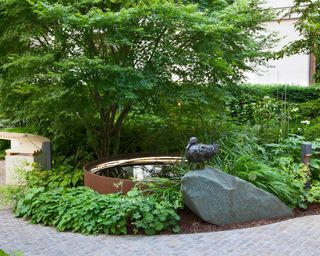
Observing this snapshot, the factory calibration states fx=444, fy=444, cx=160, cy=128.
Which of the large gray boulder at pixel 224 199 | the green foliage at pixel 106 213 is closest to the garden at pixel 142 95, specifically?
the green foliage at pixel 106 213

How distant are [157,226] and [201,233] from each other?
1.93 ft

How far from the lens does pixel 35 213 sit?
259 inches

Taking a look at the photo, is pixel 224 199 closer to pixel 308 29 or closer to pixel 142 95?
pixel 142 95

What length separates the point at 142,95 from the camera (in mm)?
7762

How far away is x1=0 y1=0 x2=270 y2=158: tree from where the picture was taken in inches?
275

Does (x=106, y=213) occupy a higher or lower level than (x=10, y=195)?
higher

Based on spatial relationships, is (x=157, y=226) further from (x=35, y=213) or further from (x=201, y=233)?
(x=35, y=213)

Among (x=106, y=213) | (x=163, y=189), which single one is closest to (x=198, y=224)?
(x=163, y=189)

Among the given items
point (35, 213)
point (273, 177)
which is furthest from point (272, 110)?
point (35, 213)

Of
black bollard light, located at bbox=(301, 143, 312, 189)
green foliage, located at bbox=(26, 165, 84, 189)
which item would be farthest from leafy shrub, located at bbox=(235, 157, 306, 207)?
green foliage, located at bbox=(26, 165, 84, 189)

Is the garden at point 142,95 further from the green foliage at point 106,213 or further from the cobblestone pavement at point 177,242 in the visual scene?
the cobblestone pavement at point 177,242

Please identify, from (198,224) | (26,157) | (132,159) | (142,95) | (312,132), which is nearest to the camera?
(198,224)

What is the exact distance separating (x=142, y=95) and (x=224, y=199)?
2.51 meters

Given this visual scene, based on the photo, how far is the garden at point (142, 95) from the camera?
6.43 metres
